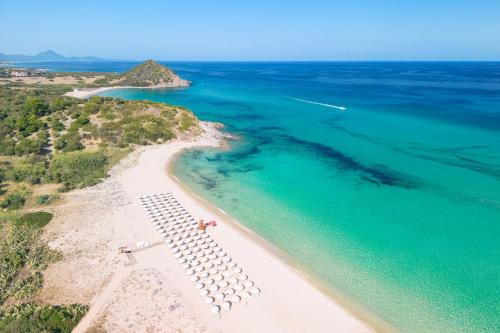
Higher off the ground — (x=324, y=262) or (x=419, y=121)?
(x=419, y=121)

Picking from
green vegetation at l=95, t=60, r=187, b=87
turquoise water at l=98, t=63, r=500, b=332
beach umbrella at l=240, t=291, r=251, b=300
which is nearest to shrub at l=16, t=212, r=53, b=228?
turquoise water at l=98, t=63, r=500, b=332

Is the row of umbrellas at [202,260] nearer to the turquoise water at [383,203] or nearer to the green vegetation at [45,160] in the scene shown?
the turquoise water at [383,203]

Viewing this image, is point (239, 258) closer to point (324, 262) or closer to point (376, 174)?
point (324, 262)

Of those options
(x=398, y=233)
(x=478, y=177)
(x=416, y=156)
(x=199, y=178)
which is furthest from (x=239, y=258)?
(x=416, y=156)

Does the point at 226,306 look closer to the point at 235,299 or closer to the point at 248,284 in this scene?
the point at 235,299

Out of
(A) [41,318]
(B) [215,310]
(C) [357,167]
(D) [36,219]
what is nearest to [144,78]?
(C) [357,167]

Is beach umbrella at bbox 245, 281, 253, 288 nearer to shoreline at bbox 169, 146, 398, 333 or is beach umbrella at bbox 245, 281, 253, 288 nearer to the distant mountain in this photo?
shoreline at bbox 169, 146, 398, 333
